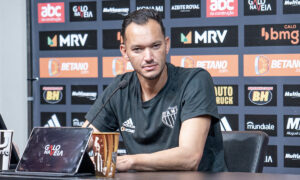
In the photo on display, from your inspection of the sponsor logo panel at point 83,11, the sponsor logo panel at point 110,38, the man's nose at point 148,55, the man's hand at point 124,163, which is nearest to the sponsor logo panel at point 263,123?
the sponsor logo panel at point 110,38

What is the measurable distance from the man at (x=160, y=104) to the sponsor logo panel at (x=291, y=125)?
1764 millimetres

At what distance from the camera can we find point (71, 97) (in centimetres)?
415

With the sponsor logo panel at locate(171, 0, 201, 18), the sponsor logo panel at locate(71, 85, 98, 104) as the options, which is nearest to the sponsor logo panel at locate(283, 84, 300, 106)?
the sponsor logo panel at locate(171, 0, 201, 18)

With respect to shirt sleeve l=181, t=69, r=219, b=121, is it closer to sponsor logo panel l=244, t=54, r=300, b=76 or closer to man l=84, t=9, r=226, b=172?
man l=84, t=9, r=226, b=172

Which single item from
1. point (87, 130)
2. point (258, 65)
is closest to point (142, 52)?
point (87, 130)

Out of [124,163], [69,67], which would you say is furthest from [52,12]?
[124,163]

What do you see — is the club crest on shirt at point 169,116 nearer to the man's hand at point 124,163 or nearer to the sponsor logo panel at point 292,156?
the man's hand at point 124,163

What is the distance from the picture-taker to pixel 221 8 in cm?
376

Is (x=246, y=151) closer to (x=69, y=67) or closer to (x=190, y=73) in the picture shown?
(x=190, y=73)

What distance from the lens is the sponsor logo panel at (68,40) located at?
411cm

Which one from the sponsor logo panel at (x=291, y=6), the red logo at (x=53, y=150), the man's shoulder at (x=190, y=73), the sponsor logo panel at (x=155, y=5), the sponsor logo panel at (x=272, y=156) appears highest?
→ the sponsor logo panel at (x=155, y=5)

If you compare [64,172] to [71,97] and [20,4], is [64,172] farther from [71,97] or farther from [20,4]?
[20,4]

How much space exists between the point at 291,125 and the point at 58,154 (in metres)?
2.53

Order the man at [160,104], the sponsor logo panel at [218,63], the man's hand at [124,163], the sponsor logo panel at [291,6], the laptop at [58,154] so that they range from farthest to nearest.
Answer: the sponsor logo panel at [218,63] → the sponsor logo panel at [291,6] → the man at [160,104] → the man's hand at [124,163] → the laptop at [58,154]
